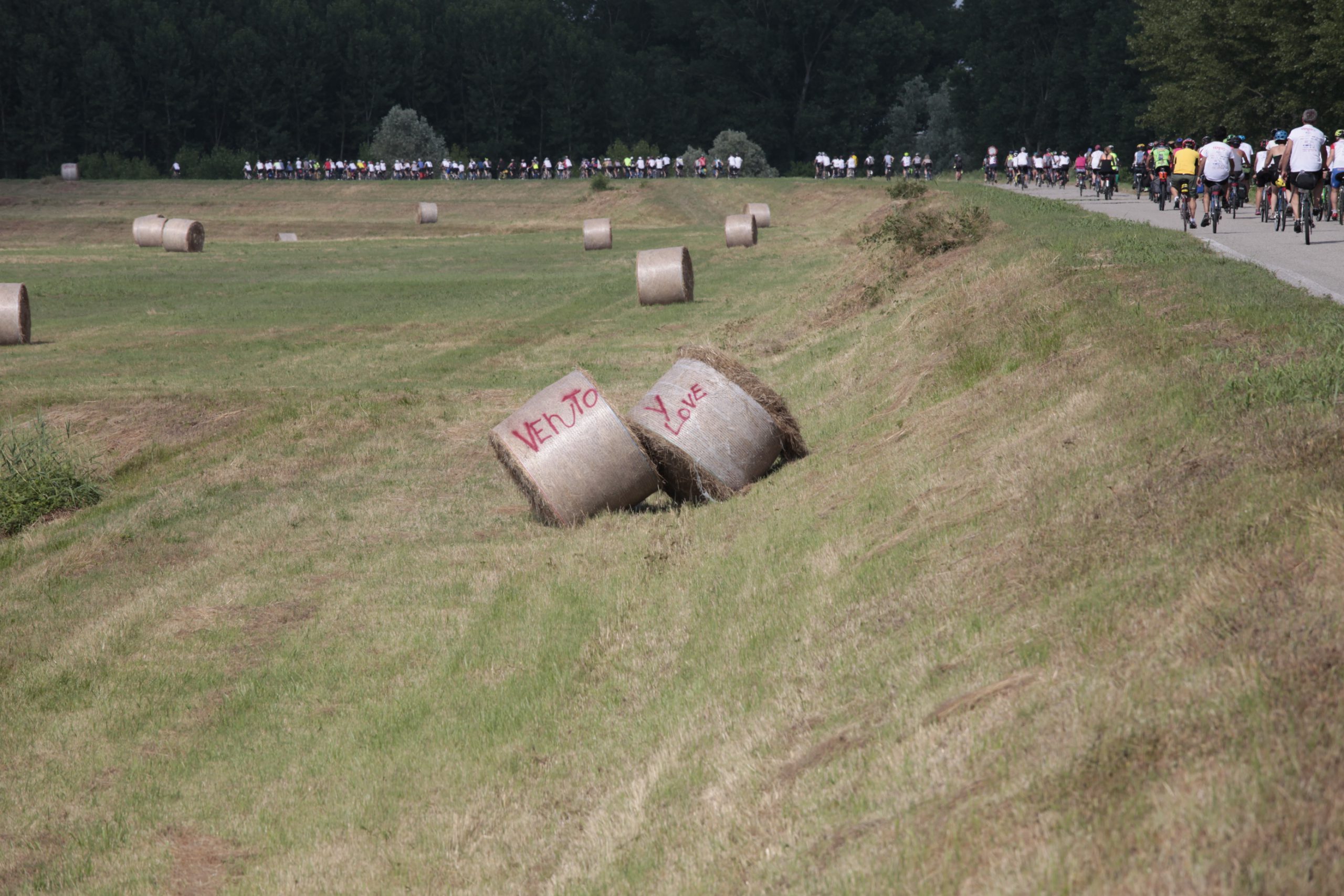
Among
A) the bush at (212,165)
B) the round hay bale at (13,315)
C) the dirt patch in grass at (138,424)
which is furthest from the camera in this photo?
the bush at (212,165)

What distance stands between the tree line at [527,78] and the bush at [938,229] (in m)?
76.8

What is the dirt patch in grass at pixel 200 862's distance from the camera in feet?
25.2

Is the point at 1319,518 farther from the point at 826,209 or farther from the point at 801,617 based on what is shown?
the point at 826,209

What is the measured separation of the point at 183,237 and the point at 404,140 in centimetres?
5745

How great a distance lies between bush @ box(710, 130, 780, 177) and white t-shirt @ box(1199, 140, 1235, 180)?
76308 millimetres

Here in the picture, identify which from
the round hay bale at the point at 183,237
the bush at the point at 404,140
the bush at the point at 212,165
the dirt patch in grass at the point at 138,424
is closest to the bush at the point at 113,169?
the bush at the point at 212,165

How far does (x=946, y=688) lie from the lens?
682cm

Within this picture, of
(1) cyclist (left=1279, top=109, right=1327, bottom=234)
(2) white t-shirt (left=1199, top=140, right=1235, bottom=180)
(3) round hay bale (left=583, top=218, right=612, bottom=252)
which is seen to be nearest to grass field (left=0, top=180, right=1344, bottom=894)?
(1) cyclist (left=1279, top=109, right=1327, bottom=234)

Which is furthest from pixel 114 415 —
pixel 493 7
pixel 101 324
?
pixel 493 7

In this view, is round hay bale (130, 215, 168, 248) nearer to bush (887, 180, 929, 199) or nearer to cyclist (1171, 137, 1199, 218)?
bush (887, 180, 929, 199)

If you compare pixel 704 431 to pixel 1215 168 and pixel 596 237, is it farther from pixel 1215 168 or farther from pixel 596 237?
pixel 596 237

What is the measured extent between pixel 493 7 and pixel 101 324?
4037 inches

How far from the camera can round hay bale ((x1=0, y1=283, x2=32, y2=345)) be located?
29.9 meters

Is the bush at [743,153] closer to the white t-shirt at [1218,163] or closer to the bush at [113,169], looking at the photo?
the bush at [113,169]
